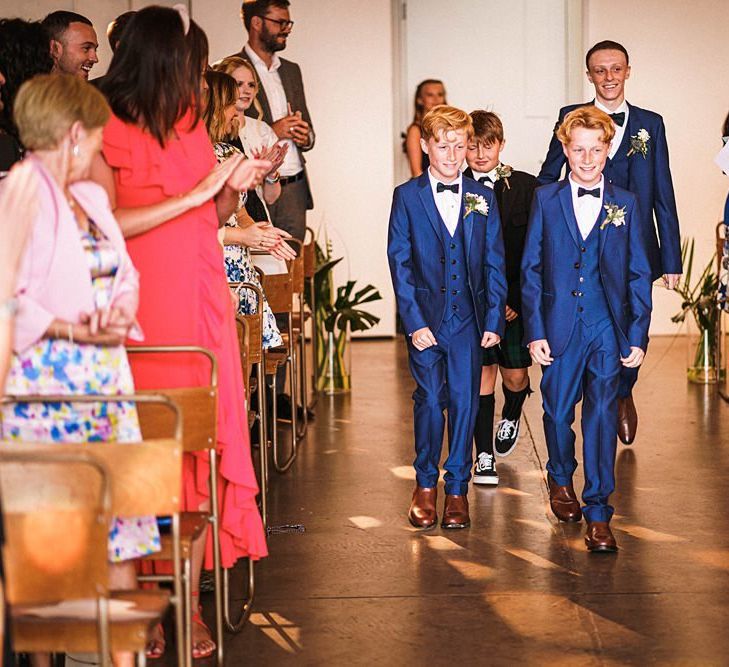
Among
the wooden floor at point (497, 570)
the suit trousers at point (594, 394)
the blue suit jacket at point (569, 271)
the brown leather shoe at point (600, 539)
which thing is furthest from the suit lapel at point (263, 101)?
the brown leather shoe at point (600, 539)

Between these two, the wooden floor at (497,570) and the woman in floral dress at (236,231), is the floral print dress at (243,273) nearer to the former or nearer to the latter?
the woman in floral dress at (236,231)

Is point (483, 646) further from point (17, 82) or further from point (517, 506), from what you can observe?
point (17, 82)

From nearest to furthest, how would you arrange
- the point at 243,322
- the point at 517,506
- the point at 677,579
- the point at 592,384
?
the point at 243,322
the point at 677,579
the point at 592,384
the point at 517,506

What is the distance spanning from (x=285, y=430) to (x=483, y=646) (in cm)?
320

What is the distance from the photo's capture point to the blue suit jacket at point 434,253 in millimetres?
4629

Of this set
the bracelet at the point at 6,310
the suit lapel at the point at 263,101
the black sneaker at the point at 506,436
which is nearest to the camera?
the bracelet at the point at 6,310

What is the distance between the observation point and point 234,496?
11.8ft

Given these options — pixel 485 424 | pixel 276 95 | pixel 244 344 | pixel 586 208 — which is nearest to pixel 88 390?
pixel 244 344

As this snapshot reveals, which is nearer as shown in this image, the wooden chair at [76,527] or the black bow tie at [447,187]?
the wooden chair at [76,527]

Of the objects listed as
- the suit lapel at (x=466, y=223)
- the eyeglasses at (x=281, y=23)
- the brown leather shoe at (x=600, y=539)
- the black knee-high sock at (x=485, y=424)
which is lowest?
the brown leather shoe at (x=600, y=539)

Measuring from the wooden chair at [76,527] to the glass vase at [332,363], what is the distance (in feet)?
16.3

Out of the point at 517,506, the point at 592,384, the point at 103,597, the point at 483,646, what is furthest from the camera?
the point at 517,506

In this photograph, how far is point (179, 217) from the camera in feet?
11.1

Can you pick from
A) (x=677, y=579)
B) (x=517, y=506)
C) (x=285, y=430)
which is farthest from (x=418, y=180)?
(x=285, y=430)
